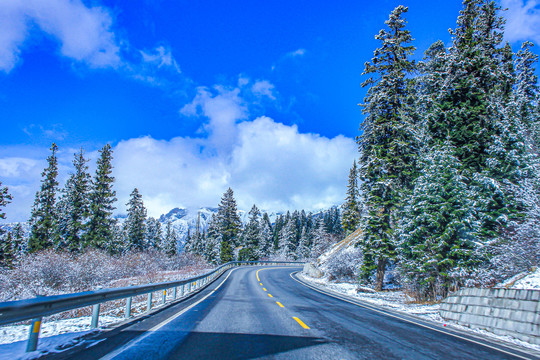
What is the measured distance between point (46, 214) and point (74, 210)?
2.82 meters

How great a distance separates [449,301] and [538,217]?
5.59 meters

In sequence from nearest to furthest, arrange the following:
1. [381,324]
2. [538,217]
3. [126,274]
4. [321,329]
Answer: [321,329], [381,324], [538,217], [126,274]

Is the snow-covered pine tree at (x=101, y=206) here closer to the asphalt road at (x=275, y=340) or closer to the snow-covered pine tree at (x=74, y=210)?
the snow-covered pine tree at (x=74, y=210)

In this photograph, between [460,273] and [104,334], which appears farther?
[460,273]

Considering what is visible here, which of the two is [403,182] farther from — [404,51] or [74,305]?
[74,305]

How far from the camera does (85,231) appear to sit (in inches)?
1346

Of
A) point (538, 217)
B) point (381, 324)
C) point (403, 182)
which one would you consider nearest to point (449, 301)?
point (381, 324)

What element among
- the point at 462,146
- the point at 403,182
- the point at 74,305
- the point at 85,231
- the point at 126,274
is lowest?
the point at 126,274

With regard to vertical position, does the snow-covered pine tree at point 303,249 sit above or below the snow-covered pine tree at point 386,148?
below

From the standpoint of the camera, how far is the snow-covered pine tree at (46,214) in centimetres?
3234

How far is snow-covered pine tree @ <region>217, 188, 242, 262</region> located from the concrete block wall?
→ 157ft

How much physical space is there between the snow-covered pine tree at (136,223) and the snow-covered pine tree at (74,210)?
11207 millimetres

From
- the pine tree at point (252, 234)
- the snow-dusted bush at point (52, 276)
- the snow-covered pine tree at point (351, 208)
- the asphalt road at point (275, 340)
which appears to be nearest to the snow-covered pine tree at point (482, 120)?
the asphalt road at point (275, 340)

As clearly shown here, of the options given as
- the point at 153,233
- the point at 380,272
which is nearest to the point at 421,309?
the point at 380,272
